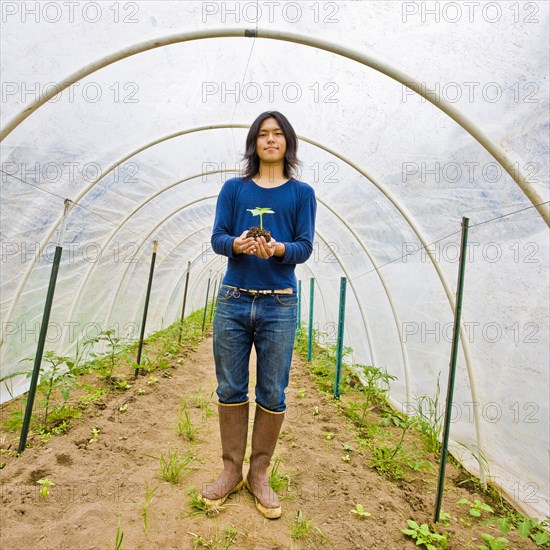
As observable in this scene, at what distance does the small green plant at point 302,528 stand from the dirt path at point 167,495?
0.08 feet

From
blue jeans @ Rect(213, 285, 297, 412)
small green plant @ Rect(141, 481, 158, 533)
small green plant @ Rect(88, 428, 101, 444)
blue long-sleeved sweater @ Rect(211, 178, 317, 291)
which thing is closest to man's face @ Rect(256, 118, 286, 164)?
blue long-sleeved sweater @ Rect(211, 178, 317, 291)

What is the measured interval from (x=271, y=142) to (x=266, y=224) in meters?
0.42

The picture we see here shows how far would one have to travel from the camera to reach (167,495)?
222 centimetres

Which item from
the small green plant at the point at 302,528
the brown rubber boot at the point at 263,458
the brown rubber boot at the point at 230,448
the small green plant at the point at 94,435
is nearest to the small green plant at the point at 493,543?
the small green plant at the point at 302,528

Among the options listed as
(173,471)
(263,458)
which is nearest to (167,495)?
(173,471)

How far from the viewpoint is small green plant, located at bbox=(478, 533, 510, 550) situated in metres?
1.92

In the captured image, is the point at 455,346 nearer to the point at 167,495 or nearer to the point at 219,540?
the point at 219,540

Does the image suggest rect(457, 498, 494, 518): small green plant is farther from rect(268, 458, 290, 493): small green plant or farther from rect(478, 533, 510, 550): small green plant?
rect(268, 458, 290, 493): small green plant

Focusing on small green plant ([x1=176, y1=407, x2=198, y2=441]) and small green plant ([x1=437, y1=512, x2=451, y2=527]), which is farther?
small green plant ([x1=176, y1=407, x2=198, y2=441])

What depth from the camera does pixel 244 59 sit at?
10.9ft

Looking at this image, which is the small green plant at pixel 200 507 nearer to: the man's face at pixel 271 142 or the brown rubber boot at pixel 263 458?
the brown rubber boot at pixel 263 458

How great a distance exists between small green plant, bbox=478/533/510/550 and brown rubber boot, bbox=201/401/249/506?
129cm

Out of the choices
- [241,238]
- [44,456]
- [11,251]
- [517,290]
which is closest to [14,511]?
[44,456]

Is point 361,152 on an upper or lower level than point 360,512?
upper
